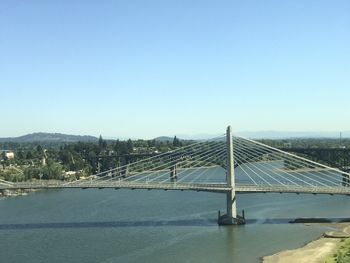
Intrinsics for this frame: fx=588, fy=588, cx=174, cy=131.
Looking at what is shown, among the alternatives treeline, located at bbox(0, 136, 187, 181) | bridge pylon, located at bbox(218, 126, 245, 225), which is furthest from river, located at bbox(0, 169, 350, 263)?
treeline, located at bbox(0, 136, 187, 181)

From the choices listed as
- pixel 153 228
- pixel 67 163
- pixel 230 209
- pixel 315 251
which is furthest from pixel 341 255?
pixel 67 163

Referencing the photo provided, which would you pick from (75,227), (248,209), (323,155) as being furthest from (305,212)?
(323,155)

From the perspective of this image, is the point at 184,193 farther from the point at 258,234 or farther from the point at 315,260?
the point at 315,260

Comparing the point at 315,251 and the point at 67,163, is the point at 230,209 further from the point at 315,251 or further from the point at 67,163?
the point at 67,163

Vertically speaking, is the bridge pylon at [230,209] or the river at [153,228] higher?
the bridge pylon at [230,209]

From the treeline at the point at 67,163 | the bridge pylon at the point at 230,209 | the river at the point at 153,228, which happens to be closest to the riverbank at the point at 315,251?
the river at the point at 153,228

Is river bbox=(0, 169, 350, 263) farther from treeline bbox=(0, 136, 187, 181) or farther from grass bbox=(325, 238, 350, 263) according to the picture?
treeline bbox=(0, 136, 187, 181)

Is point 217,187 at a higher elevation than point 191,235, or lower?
higher

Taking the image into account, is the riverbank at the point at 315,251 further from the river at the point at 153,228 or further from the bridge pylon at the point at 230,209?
the bridge pylon at the point at 230,209
